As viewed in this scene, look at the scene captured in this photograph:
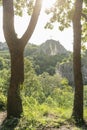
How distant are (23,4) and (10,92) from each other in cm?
653

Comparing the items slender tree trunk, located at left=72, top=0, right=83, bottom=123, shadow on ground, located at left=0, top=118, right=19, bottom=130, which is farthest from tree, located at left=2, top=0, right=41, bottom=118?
slender tree trunk, located at left=72, top=0, right=83, bottom=123

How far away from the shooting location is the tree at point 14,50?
489 inches

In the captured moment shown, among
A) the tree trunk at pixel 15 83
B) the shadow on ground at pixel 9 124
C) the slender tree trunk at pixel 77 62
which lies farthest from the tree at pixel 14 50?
the slender tree trunk at pixel 77 62

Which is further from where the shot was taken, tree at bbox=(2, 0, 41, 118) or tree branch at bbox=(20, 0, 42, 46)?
tree branch at bbox=(20, 0, 42, 46)

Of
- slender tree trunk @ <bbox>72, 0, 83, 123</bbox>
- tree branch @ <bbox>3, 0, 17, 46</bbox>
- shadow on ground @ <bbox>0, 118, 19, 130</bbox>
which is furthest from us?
slender tree trunk @ <bbox>72, 0, 83, 123</bbox>

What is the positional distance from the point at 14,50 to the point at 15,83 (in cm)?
123

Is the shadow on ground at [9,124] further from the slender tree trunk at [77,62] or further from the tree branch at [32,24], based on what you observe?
the slender tree trunk at [77,62]

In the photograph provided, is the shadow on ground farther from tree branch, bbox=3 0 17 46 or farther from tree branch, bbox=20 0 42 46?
tree branch, bbox=3 0 17 46

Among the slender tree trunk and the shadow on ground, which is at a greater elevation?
the slender tree trunk

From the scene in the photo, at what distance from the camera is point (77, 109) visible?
13641 millimetres

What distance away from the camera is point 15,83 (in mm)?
12438

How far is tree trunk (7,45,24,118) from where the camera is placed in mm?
12438

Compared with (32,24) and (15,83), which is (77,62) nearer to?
(32,24)

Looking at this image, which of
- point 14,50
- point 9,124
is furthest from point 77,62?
point 9,124
